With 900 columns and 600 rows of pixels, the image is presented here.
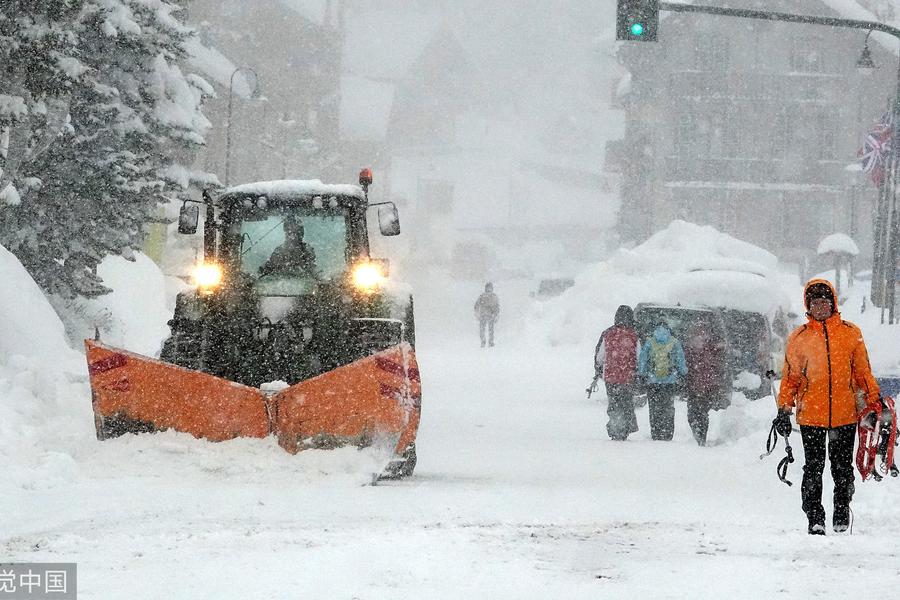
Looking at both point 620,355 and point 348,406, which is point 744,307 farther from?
point 348,406

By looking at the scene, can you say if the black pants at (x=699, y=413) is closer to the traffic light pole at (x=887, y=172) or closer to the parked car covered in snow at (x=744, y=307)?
the parked car covered in snow at (x=744, y=307)

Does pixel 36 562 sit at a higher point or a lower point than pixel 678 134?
lower

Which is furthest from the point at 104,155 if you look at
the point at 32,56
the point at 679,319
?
the point at 679,319

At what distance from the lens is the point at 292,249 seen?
11336mm

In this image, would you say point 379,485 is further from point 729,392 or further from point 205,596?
point 729,392

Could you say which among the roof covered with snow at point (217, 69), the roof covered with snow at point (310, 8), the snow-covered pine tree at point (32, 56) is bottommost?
the snow-covered pine tree at point (32, 56)

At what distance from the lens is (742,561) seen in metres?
6.57

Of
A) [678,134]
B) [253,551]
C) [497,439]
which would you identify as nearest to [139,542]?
[253,551]

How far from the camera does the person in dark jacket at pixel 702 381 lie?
14070 millimetres

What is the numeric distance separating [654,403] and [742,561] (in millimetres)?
7992

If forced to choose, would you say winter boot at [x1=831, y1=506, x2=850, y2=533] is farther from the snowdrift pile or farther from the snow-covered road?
the snowdrift pile

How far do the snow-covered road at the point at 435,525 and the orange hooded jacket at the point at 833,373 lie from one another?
0.73m

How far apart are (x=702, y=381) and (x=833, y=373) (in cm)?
646

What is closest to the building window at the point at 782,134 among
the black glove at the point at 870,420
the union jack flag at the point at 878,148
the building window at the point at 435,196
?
the union jack flag at the point at 878,148
